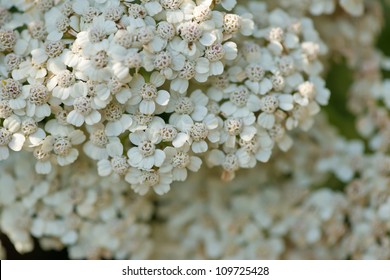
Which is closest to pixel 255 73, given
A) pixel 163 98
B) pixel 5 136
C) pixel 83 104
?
pixel 163 98

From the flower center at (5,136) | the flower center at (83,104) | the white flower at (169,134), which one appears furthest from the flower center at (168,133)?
the flower center at (5,136)

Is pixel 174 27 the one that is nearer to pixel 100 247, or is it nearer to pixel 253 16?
pixel 253 16

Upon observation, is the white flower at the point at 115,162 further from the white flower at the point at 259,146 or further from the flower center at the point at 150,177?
the white flower at the point at 259,146

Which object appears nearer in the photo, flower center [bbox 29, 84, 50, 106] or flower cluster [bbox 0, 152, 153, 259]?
flower center [bbox 29, 84, 50, 106]

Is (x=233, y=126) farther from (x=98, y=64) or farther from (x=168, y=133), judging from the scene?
(x=98, y=64)

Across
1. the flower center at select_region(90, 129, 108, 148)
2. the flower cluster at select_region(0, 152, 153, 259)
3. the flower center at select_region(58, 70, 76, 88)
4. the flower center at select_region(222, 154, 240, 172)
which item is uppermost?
the flower center at select_region(58, 70, 76, 88)

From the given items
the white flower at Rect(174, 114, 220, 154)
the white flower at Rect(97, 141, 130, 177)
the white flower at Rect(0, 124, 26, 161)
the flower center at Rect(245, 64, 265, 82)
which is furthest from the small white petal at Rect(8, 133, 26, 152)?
the flower center at Rect(245, 64, 265, 82)

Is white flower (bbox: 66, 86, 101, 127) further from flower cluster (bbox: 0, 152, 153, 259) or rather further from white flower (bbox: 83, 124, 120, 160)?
flower cluster (bbox: 0, 152, 153, 259)
